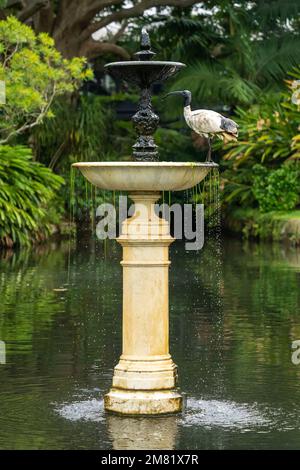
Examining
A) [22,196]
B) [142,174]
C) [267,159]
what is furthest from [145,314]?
[267,159]

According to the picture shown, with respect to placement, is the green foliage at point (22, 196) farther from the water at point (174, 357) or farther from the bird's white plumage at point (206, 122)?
the bird's white plumage at point (206, 122)

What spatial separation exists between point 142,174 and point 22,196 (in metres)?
18.9

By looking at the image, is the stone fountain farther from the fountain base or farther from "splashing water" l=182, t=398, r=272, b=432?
"splashing water" l=182, t=398, r=272, b=432

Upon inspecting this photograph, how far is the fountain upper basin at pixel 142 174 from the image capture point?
9.19 metres

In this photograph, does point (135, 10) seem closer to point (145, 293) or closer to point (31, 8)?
point (31, 8)

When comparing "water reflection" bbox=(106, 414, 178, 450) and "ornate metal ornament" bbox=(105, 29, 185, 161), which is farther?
"ornate metal ornament" bbox=(105, 29, 185, 161)

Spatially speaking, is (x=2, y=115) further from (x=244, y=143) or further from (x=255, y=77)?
(x=255, y=77)

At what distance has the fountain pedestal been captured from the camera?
9.37 meters

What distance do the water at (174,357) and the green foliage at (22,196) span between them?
537 cm

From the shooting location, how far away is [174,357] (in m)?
11.8

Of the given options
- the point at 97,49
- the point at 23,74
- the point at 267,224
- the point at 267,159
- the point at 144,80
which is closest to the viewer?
the point at 144,80

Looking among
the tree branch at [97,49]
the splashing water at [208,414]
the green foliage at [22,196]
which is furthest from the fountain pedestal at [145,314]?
the tree branch at [97,49]

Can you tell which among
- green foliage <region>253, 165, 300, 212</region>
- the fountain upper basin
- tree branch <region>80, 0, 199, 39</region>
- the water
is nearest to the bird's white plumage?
the fountain upper basin
